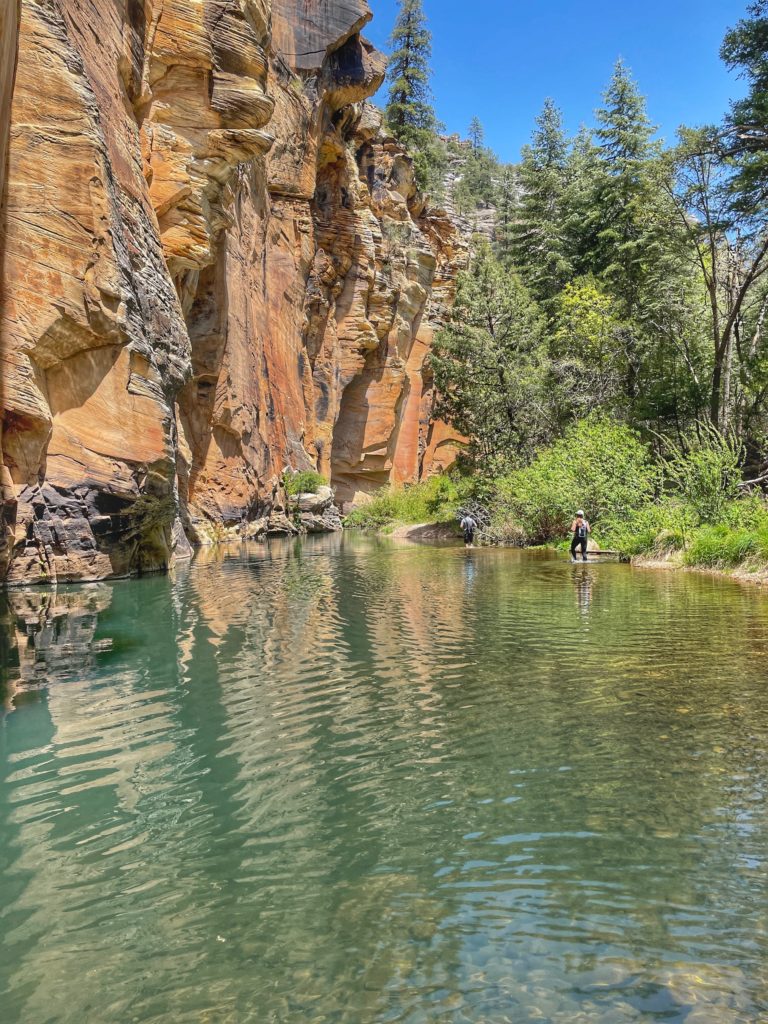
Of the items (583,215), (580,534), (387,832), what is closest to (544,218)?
(583,215)

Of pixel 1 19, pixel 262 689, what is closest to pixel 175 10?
pixel 1 19

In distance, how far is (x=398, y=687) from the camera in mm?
6633

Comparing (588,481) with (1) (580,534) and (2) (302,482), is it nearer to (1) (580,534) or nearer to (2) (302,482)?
(1) (580,534)

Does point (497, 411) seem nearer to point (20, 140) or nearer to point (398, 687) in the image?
point (20, 140)

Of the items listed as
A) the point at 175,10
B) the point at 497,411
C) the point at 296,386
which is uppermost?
the point at 175,10

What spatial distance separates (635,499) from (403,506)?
22.9 metres

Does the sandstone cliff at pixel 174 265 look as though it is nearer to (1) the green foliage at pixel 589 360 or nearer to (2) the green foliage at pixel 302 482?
(2) the green foliage at pixel 302 482

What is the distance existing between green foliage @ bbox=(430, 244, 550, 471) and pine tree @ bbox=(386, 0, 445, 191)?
22.0 metres

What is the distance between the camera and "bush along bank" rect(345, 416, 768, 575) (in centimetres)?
1594

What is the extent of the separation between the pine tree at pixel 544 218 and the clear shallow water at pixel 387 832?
35.1 meters

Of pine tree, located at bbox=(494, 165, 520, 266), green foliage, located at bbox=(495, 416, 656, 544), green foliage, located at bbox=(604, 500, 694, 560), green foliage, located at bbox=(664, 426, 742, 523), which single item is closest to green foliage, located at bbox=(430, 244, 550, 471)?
green foliage, located at bbox=(495, 416, 656, 544)

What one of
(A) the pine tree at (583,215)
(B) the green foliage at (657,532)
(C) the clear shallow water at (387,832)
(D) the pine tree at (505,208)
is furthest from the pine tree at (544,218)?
(C) the clear shallow water at (387,832)

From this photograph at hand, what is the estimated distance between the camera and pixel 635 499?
21891 mm

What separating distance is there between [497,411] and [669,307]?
320 inches
